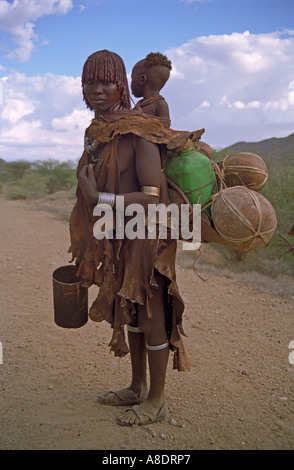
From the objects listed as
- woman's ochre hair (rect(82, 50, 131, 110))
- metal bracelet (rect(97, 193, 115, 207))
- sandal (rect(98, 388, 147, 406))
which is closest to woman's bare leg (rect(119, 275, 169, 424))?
sandal (rect(98, 388, 147, 406))

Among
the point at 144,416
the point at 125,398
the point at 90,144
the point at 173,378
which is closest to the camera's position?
the point at 90,144

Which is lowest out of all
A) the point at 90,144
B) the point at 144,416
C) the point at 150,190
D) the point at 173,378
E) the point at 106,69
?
the point at 173,378

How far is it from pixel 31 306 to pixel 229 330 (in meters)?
2.20

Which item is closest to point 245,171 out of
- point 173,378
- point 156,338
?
point 156,338

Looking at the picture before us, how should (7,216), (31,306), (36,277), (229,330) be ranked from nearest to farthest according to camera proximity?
1. (229,330)
2. (31,306)
3. (36,277)
4. (7,216)

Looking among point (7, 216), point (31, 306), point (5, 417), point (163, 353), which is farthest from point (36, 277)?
point (7, 216)

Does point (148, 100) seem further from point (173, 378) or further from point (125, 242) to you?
point (173, 378)

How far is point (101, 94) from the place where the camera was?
6.28 ft

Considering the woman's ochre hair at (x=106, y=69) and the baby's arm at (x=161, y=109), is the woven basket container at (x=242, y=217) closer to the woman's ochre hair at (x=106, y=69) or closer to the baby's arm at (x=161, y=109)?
the baby's arm at (x=161, y=109)

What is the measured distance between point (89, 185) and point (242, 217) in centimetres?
79

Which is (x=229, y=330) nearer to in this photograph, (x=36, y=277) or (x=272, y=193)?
(x=36, y=277)

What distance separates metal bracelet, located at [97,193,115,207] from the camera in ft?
6.16

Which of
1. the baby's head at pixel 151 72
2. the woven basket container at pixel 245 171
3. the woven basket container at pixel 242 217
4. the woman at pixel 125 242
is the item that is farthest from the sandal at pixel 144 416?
the baby's head at pixel 151 72

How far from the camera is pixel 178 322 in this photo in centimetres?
218
